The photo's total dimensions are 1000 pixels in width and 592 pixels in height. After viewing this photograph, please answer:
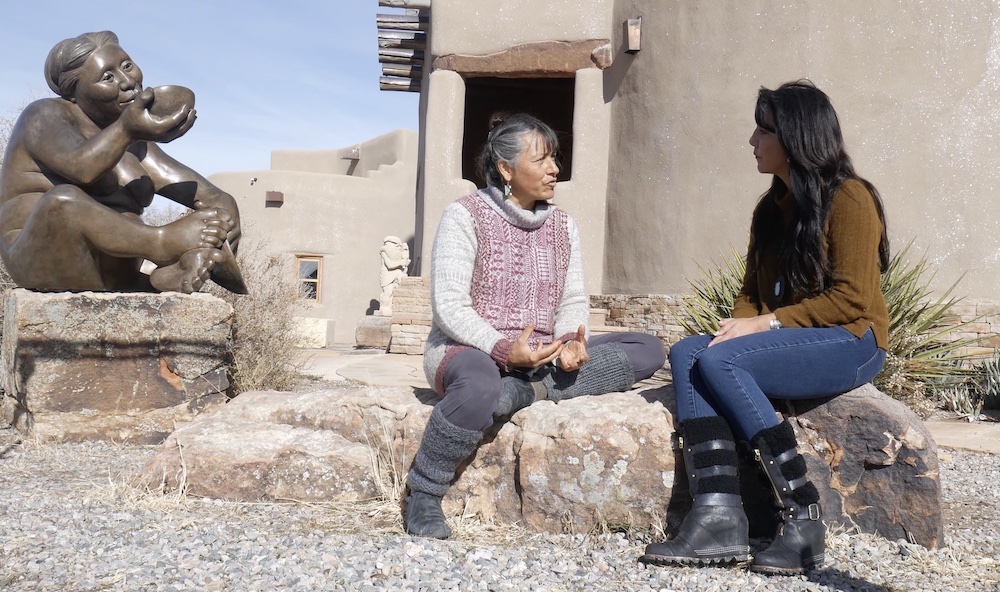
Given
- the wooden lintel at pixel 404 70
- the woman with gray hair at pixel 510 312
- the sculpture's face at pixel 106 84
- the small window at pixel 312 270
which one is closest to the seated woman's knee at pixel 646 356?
the woman with gray hair at pixel 510 312

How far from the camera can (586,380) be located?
2.76m

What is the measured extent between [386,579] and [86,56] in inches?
115

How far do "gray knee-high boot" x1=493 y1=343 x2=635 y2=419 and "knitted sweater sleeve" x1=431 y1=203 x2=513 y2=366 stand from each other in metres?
0.15

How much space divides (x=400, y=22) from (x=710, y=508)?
841 cm

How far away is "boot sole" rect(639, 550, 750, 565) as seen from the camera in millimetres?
2129

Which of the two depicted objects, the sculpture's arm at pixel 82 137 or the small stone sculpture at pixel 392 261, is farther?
the small stone sculpture at pixel 392 261

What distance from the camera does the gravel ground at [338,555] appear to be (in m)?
1.97

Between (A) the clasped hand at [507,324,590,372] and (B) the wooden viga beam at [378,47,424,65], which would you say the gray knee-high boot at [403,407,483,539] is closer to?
(A) the clasped hand at [507,324,590,372]

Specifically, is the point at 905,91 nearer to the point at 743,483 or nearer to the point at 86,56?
the point at 743,483

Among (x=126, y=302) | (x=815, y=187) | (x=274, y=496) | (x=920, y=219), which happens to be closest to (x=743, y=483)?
(x=815, y=187)

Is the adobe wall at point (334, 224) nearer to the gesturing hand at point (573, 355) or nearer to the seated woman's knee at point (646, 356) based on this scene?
the seated woman's knee at point (646, 356)

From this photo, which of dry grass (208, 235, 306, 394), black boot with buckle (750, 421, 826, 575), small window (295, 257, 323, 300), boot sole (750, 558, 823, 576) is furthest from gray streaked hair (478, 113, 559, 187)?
small window (295, 257, 323, 300)

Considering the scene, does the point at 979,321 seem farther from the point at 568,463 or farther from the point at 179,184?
the point at 179,184

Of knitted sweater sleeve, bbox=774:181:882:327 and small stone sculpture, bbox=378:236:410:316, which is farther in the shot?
small stone sculpture, bbox=378:236:410:316
